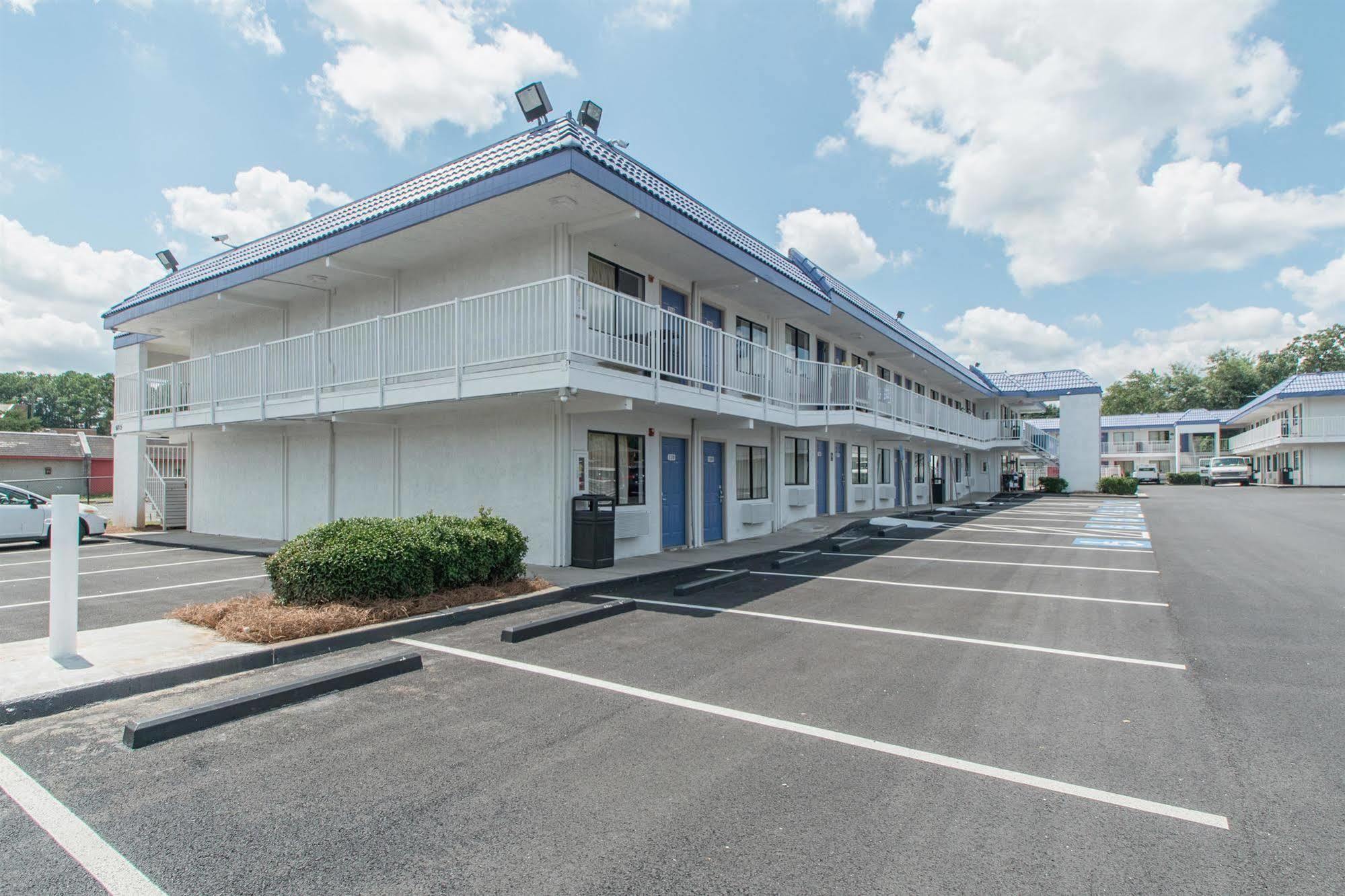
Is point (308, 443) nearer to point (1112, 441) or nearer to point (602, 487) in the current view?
point (602, 487)

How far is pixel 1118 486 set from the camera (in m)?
38.2

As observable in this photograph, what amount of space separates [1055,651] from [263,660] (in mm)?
7290

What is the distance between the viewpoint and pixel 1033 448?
42.0 m

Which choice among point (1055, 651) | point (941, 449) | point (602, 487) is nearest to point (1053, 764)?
point (1055, 651)

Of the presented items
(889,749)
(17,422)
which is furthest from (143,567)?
(17,422)

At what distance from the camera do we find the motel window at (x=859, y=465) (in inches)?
899

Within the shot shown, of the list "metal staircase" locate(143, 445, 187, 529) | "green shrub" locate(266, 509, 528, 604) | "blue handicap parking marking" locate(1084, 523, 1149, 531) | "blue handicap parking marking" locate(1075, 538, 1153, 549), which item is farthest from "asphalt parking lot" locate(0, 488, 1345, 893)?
"metal staircase" locate(143, 445, 187, 529)

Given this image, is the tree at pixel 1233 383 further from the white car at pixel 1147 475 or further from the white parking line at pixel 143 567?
the white parking line at pixel 143 567

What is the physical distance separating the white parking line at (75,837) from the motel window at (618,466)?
8.33 meters

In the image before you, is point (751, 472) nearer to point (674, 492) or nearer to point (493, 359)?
point (674, 492)

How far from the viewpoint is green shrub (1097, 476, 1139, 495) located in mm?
37844

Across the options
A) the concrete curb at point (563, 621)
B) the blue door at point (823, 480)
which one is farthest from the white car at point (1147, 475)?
the concrete curb at point (563, 621)

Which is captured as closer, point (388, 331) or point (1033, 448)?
point (388, 331)

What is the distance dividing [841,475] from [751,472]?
21.3 feet
